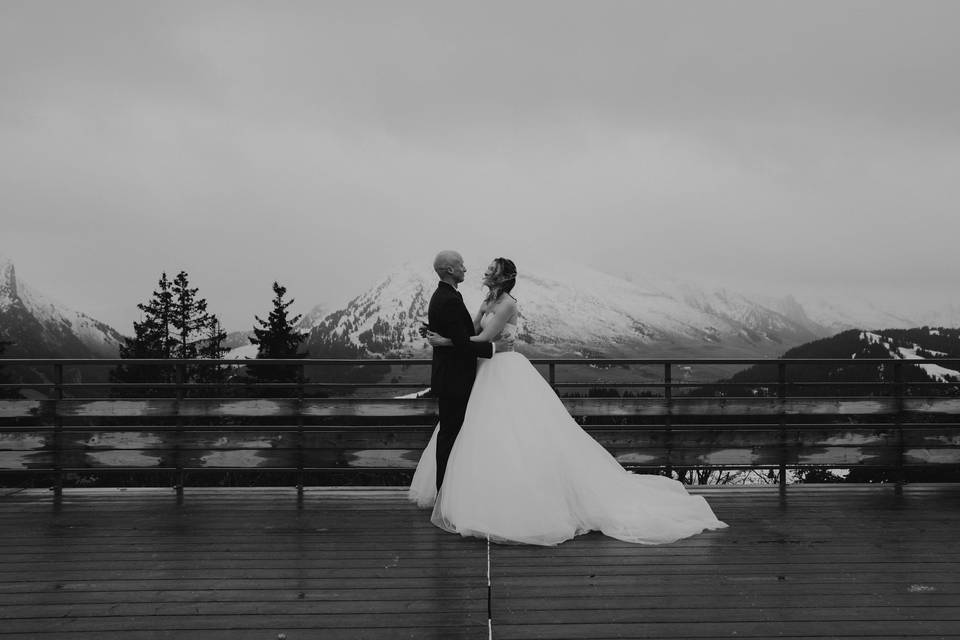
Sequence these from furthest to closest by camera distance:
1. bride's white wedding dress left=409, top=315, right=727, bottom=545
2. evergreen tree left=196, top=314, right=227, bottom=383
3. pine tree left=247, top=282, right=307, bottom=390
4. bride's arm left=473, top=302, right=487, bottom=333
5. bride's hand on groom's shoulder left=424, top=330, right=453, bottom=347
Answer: evergreen tree left=196, top=314, right=227, bottom=383 → pine tree left=247, top=282, right=307, bottom=390 → bride's arm left=473, top=302, right=487, bottom=333 → bride's hand on groom's shoulder left=424, top=330, right=453, bottom=347 → bride's white wedding dress left=409, top=315, right=727, bottom=545

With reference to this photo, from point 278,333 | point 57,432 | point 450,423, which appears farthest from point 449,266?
point 278,333

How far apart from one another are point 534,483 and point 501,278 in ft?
4.90

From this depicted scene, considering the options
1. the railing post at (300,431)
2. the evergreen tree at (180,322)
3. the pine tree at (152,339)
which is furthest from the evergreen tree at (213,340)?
the railing post at (300,431)

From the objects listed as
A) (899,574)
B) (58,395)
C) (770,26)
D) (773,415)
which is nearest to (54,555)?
(58,395)

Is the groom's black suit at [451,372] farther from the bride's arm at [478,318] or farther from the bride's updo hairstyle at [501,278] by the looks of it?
the bride's updo hairstyle at [501,278]

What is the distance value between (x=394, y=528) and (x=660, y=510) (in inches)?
76.4

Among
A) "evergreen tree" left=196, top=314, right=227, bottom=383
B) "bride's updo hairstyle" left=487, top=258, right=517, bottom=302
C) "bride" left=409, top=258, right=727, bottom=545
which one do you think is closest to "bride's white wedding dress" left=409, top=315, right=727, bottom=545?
"bride" left=409, top=258, right=727, bottom=545

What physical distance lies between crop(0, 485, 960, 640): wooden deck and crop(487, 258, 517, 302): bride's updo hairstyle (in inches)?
70.4

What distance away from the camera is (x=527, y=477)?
473 cm

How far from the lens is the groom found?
4.94m

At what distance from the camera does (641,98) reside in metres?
93.8

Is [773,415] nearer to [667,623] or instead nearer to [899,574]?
[899,574]

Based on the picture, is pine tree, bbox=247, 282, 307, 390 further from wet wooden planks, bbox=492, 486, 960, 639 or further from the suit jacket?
wet wooden planks, bbox=492, 486, 960, 639

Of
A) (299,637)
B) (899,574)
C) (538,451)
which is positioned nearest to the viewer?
(299,637)
